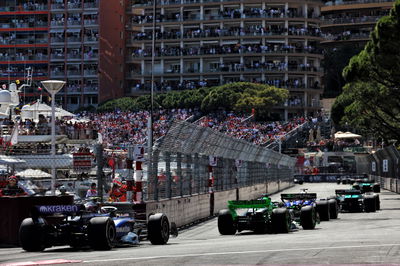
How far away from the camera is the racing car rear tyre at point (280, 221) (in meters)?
21.9

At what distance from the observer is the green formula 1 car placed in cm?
2197

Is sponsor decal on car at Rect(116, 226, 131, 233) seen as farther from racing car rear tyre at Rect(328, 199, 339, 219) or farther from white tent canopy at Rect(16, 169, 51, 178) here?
racing car rear tyre at Rect(328, 199, 339, 219)

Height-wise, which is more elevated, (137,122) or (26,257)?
(137,122)

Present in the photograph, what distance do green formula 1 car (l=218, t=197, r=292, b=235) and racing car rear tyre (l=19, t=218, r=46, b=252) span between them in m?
6.23

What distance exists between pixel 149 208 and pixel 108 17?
107726 mm

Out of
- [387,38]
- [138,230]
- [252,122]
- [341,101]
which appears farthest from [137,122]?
[138,230]

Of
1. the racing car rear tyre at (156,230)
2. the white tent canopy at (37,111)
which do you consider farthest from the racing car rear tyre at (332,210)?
the white tent canopy at (37,111)

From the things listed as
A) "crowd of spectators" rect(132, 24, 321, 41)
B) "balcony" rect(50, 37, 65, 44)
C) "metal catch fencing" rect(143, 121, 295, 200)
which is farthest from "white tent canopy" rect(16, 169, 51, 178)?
"balcony" rect(50, 37, 65, 44)

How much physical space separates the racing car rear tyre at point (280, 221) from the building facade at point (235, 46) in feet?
311

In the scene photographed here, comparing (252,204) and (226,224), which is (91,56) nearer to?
(226,224)

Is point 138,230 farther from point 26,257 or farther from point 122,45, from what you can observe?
point 122,45

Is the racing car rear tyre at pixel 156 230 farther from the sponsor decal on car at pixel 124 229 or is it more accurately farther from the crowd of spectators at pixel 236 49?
the crowd of spectators at pixel 236 49

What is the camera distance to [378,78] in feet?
167

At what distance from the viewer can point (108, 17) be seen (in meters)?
128
